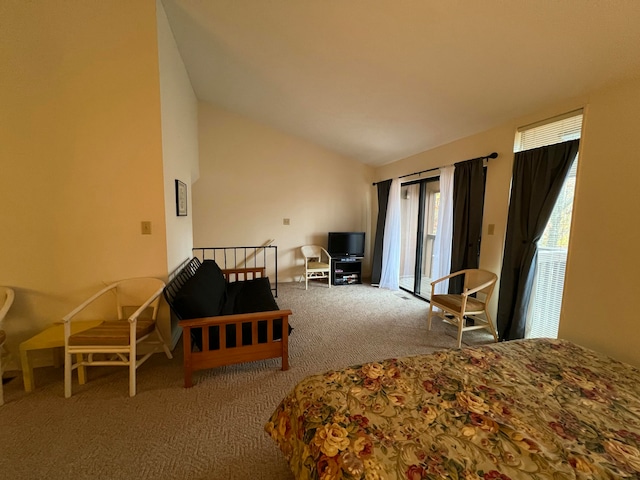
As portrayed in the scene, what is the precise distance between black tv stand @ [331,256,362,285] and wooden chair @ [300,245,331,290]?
0.45 ft

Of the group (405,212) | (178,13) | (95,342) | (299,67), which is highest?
(178,13)

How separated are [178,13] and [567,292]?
14.0 feet

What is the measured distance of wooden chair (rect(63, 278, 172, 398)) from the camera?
1.74 m

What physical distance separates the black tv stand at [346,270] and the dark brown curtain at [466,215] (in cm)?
197

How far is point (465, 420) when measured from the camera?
0.98 m

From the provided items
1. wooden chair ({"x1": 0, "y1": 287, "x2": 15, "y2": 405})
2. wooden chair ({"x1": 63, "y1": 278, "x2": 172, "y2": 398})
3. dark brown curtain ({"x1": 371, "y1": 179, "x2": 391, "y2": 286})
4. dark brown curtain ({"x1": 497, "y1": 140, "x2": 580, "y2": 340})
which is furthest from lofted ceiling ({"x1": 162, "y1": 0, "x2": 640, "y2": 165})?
wooden chair ({"x1": 0, "y1": 287, "x2": 15, "y2": 405})

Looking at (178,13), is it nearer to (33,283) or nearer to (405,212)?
(33,283)

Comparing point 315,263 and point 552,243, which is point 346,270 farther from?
point 552,243

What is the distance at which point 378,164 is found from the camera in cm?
502

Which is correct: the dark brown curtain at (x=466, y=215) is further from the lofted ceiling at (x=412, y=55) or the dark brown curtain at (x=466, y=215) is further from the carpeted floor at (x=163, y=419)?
the carpeted floor at (x=163, y=419)

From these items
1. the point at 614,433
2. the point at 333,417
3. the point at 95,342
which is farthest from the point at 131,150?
the point at 614,433

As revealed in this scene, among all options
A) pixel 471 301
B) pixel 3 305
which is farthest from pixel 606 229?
pixel 3 305

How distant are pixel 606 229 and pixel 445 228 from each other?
156 centimetres

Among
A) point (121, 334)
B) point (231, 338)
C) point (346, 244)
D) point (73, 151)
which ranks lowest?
point (231, 338)
